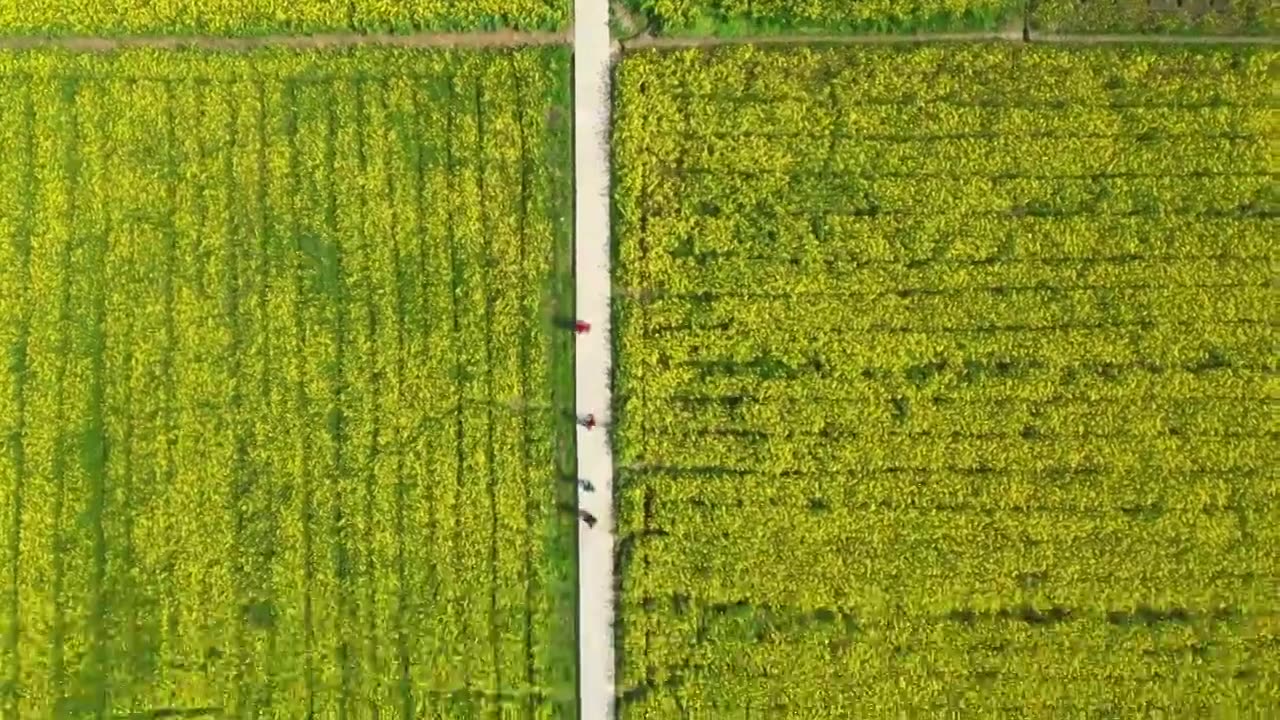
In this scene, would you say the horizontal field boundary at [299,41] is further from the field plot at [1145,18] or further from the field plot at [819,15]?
the field plot at [1145,18]

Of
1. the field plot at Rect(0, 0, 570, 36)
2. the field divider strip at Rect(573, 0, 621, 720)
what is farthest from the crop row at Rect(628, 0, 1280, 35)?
the field plot at Rect(0, 0, 570, 36)

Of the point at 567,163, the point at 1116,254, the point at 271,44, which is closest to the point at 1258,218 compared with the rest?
the point at 1116,254

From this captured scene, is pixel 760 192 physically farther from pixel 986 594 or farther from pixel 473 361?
pixel 986 594

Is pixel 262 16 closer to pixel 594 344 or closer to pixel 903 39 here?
pixel 594 344

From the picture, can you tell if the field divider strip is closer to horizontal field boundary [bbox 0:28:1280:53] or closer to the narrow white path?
the narrow white path

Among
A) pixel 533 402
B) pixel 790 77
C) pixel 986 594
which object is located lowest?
pixel 986 594

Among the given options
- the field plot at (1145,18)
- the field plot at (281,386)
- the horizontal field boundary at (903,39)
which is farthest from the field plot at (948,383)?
the field plot at (281,386)
